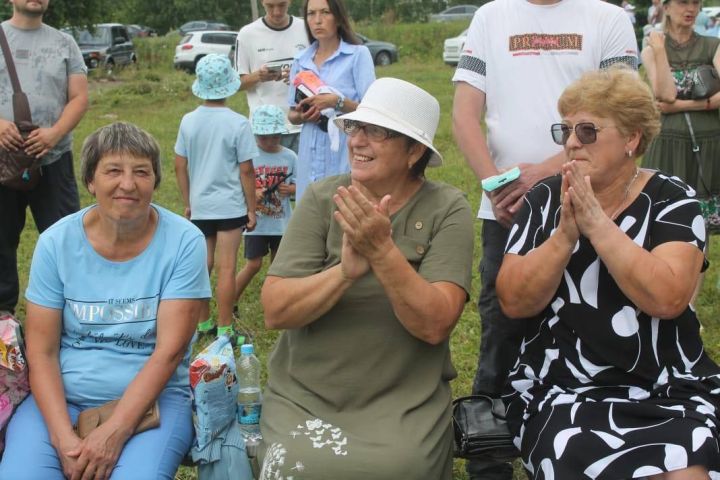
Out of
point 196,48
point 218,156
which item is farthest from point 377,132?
point 196,48

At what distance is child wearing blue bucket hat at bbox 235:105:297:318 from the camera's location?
5.90 metres

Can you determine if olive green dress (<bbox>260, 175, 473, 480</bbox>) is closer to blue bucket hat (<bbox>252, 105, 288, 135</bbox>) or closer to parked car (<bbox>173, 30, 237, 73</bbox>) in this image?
blue bucket hat (<bbox>252, 105, 288, 135</bbox>)

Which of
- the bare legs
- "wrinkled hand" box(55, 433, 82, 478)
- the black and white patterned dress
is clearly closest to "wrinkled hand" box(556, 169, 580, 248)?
the black and white patterned dress

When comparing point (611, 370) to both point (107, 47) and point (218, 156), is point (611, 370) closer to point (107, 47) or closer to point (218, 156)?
point (218, 156)

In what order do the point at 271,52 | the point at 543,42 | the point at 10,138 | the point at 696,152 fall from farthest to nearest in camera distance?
the point at 271,52 → the point at 696,152 → the point at 10,138 → the point at 543,42

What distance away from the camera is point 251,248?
6109 mm

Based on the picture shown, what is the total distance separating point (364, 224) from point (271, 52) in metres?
3.78

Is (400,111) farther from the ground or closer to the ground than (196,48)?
farther from the ground

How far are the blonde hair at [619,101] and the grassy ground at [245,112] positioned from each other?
1758 mm

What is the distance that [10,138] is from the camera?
16.2ft

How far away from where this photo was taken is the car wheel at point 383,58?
1275 inches

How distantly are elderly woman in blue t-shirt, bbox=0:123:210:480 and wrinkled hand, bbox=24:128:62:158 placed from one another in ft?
6.06

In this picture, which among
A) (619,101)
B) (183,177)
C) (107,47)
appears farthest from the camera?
(107,47)

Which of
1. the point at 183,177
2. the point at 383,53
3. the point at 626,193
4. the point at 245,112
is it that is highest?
the point at 626,193
